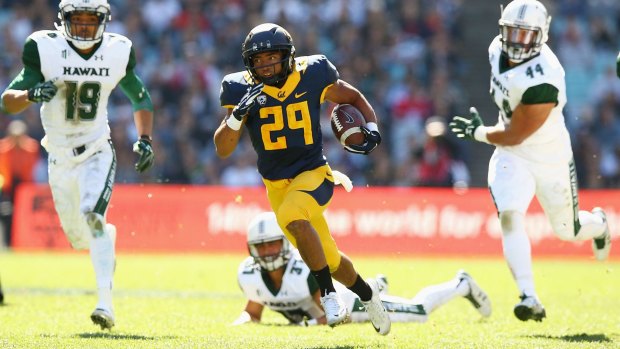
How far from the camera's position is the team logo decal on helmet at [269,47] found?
643cm

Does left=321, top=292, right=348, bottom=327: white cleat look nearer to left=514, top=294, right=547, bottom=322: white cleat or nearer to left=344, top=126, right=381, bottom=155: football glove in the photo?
left=344, top=126, right=381, bottom=155: football glove

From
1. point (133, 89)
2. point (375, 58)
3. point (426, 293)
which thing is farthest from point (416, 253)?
point (133, 89)

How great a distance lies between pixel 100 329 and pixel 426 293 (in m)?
2.34

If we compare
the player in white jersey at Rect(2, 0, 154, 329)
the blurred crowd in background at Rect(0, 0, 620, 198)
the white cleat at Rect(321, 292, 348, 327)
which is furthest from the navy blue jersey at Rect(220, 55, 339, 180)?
the blurred crowd in background at Rect(0, 0, 620, 198)

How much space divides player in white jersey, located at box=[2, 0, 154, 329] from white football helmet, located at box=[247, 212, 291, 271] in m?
0.96

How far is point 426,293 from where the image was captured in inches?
313

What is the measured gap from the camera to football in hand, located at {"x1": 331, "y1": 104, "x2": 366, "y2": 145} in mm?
6570

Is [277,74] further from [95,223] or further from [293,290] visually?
[293,290]

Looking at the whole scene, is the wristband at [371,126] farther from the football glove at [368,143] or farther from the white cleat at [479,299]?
the white cleat at [479,299]

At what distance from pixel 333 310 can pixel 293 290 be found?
1.56m

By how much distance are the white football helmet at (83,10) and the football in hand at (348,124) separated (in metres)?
1.75

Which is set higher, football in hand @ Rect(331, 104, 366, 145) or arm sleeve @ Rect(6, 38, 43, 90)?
arm sleeve @ Rect(6, 38, 43, 90)

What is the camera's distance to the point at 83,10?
724 cm

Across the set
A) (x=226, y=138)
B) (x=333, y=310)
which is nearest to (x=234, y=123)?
(x=226, y=138)
